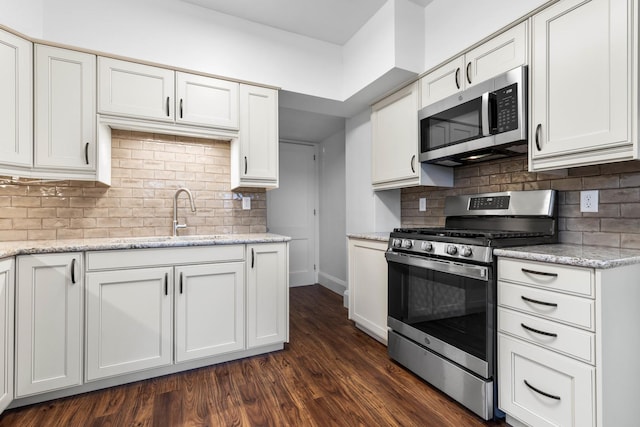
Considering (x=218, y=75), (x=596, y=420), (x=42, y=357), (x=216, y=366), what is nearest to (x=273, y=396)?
(x=216, y=366)

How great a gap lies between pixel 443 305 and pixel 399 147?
144 centimetres

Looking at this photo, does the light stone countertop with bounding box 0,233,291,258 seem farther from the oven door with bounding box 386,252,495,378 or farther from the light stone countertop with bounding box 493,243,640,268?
the light stone countertop with bounding box 493,243,640,268

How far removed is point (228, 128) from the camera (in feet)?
8.45

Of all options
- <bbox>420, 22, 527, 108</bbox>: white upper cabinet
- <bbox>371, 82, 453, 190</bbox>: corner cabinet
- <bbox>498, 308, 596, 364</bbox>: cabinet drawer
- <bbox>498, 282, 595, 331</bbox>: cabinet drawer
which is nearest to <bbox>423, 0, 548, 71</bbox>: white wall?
<bbox>420, 22, 527, 108</bbox>: white upper cabinet

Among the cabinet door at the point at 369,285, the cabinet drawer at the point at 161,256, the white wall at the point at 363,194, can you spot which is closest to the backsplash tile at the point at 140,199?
the cabinet drawer at the point at 161,256

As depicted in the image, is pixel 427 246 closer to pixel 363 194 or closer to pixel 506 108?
pixel 506 108

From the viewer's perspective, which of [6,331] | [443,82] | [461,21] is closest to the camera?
[6,331]

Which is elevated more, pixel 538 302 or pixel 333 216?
pixel 333 216

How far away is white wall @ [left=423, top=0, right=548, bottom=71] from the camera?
187 centimetres

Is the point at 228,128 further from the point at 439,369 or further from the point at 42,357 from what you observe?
the point at 439,369

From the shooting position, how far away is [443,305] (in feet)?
6.35

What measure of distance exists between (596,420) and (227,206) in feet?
8.95

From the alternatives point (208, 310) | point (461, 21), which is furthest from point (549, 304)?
point (208, 310)

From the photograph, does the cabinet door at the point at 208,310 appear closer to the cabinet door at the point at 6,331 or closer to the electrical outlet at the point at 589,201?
the cabinet door at the point at 6,331
